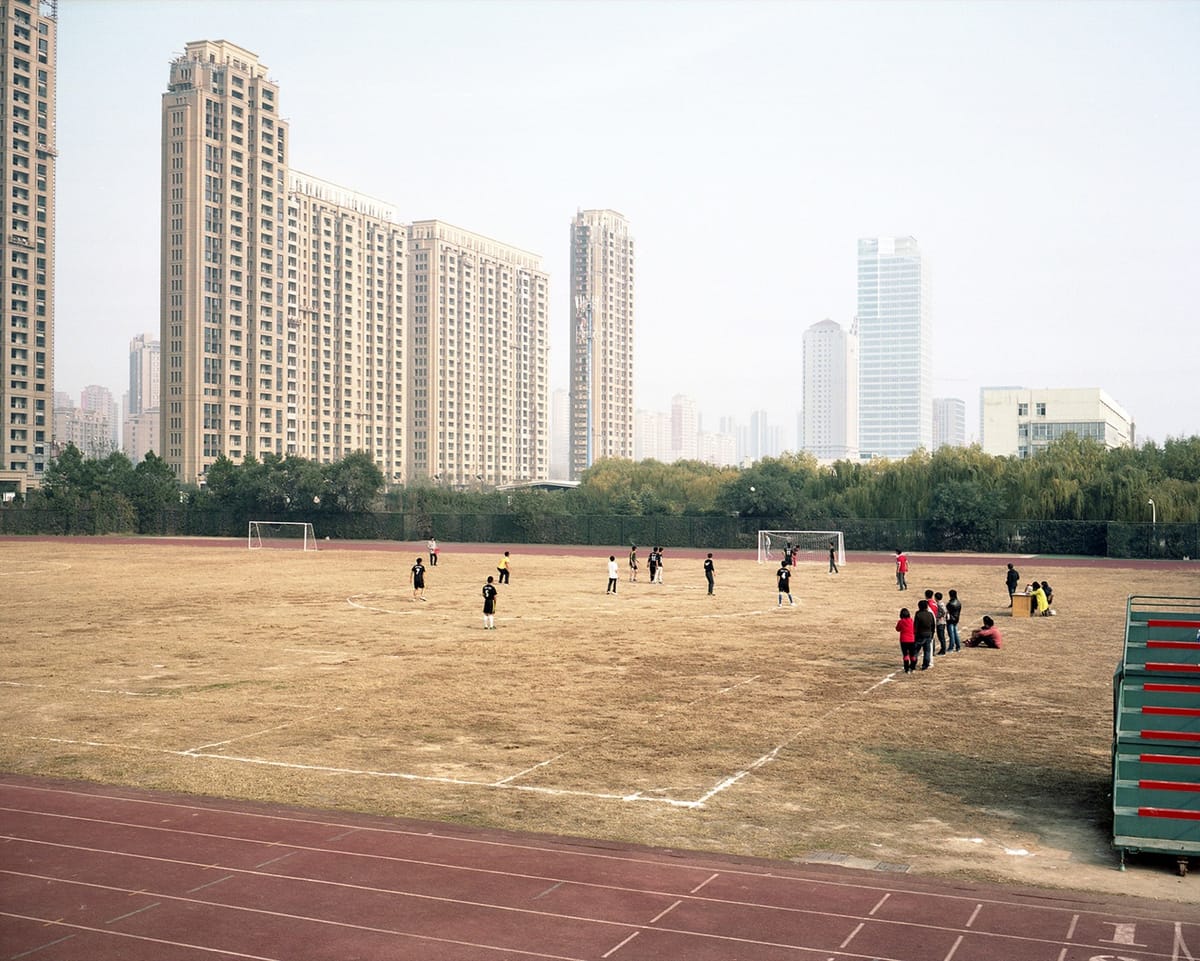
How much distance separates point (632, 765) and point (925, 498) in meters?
73.8

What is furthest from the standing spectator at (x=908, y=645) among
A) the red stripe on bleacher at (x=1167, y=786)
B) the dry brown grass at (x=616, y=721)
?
the red stripe on bleacher at (x=1167, y=786)

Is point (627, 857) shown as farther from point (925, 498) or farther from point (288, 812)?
point (925, 498)

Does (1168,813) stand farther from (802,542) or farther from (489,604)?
(802,542)

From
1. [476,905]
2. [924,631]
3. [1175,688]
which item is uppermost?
[1175,688]

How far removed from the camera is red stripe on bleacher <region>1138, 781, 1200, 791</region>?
1176cm

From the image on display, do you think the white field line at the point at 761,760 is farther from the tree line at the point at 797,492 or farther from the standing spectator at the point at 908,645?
the tree line at the point at 797,492

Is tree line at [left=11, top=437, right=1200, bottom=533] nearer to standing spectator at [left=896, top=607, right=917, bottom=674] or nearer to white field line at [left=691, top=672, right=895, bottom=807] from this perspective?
standing spectator at [left=896, top=607, right=917, bottom=674]

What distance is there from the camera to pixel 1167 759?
12.0 meters

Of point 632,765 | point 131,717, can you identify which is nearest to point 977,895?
point 632,765

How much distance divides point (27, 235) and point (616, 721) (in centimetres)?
15418

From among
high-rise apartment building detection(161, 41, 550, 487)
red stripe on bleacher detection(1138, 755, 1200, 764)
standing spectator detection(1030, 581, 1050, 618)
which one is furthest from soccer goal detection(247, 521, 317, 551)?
red stripe on bleacher detection(1138, 755, 1200, 764)

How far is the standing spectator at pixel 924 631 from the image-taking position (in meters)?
24.8

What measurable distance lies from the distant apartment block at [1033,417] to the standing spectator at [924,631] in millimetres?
127146

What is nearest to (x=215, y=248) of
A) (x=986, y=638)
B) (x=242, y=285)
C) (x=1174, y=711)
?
(x=242, y=285)
